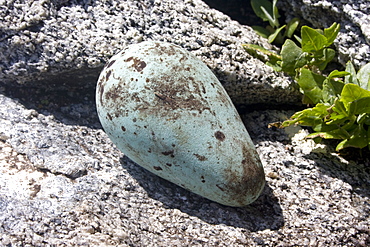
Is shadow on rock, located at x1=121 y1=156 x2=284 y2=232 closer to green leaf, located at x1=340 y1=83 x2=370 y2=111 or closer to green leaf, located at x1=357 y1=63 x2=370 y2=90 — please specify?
green leaf, located at x1=340 y1=83 x2=370 y2=111

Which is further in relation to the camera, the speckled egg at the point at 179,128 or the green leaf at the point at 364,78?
the green leaf at the point at 364,78

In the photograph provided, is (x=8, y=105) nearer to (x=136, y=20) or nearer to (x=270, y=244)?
(x=136, y=20)

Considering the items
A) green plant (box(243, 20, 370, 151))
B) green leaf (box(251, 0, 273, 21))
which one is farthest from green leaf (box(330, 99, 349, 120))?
green leaf (box(251, 0, 273, 21))

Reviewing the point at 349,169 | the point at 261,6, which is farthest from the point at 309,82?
the point at 261,6

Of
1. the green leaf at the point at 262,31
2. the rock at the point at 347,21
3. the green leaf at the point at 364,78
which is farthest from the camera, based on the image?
the green leaf at the point at 262,31

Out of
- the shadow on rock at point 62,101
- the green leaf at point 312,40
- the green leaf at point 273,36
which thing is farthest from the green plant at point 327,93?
the shadow on rock at point 62,101

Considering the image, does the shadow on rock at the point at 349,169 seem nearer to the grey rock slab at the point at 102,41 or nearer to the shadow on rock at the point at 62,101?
the grey rock slab at the point at 102,41

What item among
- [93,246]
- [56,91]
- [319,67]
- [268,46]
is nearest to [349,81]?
[319,67]

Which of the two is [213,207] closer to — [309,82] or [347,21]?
[309,82]
